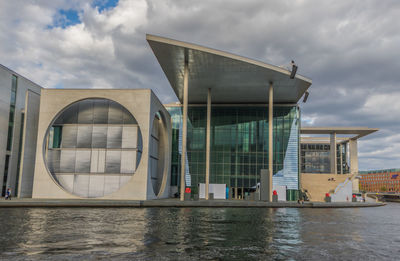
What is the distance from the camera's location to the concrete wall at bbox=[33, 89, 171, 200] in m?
29.9

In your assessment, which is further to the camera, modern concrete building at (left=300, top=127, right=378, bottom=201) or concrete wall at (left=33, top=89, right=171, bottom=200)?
modern concrete building at (left=300, top=127, right=378, bottom=201)

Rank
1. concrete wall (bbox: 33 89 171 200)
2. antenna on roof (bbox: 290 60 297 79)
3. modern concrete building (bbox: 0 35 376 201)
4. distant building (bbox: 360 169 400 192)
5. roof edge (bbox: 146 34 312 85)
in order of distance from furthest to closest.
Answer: distant building (bbox: 360 169 400 192) → antenna on roof (bbox: 290 60 297 79) → modern concrete building (bbox: 0 35 376 201) → concrete wall (bbox: 33 89 171 200) → roof edge (bbox: 146 34 312 85)

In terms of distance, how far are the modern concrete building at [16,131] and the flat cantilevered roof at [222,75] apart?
12.5 m

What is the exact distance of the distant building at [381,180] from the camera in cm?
13505

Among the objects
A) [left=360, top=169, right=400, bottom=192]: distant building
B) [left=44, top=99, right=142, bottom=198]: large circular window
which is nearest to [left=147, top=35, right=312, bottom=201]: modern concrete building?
[left=44, top=99, right=142, bottom=198]: large circular window

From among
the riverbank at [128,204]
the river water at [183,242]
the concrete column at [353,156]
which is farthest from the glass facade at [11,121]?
the concrete column at [353,156]

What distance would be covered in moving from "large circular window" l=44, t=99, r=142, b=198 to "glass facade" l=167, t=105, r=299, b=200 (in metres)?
12.4

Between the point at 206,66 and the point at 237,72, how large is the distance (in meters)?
3.00

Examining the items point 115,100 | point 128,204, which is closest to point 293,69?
point 115,100

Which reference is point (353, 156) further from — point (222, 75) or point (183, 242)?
point (183, 242)

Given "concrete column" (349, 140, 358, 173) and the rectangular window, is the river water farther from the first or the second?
"concrete column" (349, 140, 358, 173)

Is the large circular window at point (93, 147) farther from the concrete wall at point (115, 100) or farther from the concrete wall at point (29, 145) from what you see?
the concrete wall at point (29, 145)

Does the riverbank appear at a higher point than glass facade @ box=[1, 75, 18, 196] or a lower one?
lower

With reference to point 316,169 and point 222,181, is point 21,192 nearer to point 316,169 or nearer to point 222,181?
point 222,181
